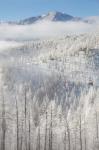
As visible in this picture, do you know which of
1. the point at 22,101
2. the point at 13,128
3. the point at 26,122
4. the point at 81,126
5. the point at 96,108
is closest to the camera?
the point at 13,128

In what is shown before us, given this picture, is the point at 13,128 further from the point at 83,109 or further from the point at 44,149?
the point at 83,109

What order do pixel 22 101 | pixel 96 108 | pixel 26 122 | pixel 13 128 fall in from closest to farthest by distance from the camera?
1. pixel 13 128
2. pixel 26 122
3. pixel 22 101
4. pixel 96 108

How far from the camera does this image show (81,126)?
128 m

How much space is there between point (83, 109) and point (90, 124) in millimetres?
24258

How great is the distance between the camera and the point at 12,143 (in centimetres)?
11362

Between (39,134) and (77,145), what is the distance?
12.8 metres

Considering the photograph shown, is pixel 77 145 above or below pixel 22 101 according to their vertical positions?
below

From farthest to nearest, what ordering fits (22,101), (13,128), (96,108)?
1. (96,108)
2. (22,101)
3. (13,128)

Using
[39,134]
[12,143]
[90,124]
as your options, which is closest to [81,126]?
[90,124]

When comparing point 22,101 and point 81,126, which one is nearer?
point 81,126

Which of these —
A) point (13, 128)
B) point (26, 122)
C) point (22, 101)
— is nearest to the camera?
point (13, 128)

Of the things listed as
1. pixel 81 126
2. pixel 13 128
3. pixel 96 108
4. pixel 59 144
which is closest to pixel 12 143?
pixel 13 128

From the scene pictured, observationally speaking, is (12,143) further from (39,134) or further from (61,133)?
(61,133)

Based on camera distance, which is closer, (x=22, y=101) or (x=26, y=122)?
(x=26, y=122)
